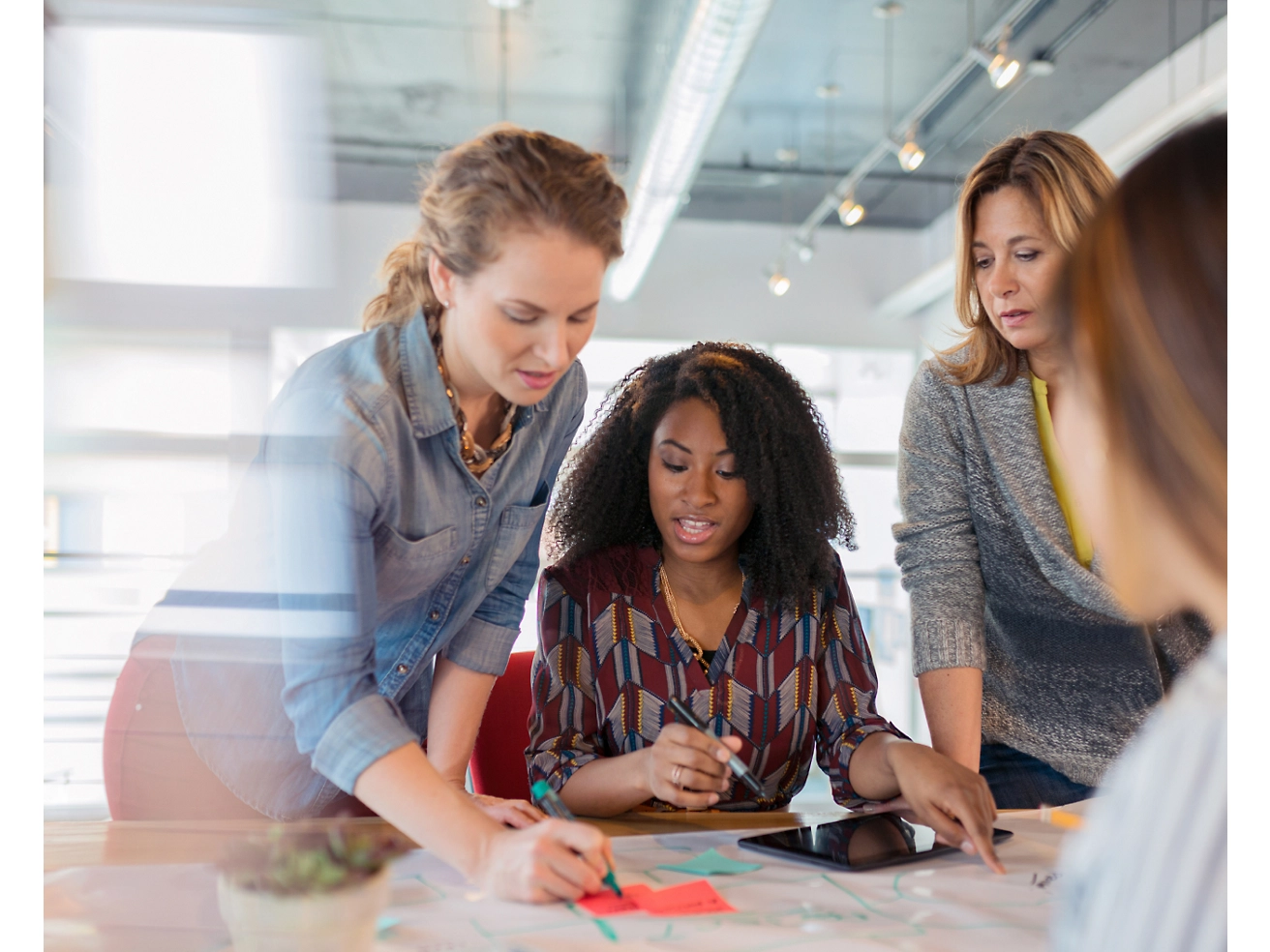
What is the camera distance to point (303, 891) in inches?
23.7

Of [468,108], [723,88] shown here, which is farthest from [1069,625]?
[723,88]

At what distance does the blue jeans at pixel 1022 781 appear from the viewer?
112 centimetres

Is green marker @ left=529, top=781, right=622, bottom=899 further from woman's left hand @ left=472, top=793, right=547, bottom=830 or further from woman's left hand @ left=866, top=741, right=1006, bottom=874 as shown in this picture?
woman's left hand @ left=866, top=741, right=1006, bottom=874

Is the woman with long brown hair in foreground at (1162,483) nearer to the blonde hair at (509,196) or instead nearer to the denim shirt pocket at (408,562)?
the blonde hair at (509,196)

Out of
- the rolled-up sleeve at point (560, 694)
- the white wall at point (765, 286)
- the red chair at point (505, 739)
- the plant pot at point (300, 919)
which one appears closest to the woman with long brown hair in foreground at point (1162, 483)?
the plant pot at point (300, 919)

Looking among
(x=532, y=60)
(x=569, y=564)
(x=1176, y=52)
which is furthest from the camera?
(x=532, y=60)

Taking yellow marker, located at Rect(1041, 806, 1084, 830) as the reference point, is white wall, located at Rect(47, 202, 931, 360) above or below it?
above

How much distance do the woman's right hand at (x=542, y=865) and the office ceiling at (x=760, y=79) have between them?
1.82 feet

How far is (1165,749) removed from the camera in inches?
19.7

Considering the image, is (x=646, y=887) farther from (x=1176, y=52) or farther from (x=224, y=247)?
(x=1176, y=52)

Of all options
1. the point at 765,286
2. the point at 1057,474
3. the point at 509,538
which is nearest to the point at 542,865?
the point at 509,538

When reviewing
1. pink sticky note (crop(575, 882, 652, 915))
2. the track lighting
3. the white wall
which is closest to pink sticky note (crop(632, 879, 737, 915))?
pink sticky note (crop(575, 882, 652, 915))

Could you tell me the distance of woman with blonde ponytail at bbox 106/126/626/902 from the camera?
0.75m

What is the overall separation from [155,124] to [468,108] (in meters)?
1.49
